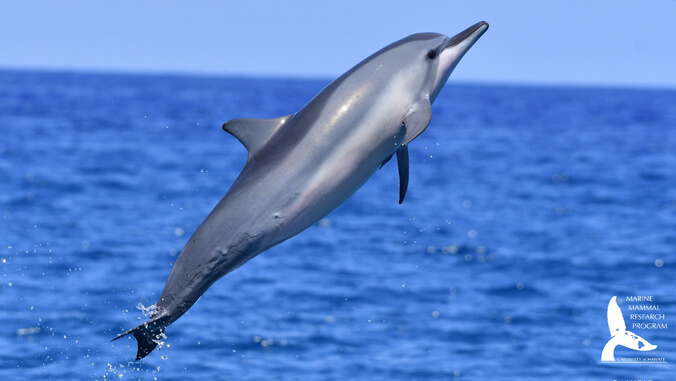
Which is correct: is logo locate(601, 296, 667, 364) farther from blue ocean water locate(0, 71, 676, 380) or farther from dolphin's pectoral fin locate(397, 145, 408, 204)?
dolphin's pectoral fin locate(397, 145, 408, 204)

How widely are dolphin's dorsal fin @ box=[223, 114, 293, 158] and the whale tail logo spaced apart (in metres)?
8.30

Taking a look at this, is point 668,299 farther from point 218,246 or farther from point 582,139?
point 582,139

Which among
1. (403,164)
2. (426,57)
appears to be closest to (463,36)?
(426,57)

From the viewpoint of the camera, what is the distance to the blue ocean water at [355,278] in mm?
13492

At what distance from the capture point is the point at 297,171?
23.2 feet

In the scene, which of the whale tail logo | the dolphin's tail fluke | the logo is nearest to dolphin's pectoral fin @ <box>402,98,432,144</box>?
the dolphin's tail fluke

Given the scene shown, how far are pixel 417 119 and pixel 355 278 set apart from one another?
38.7 ft

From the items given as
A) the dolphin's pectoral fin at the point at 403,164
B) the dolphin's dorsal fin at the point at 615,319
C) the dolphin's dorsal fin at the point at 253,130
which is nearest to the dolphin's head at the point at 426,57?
the dolphin's pectoral fin at the point at 403,164

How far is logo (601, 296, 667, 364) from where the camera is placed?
13953 millimetres

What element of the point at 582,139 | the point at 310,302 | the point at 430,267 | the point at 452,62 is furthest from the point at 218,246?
the point at 582,139

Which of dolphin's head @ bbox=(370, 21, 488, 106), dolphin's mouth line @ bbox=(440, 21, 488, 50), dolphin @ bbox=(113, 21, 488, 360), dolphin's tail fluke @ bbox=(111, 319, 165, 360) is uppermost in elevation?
dolphin's mouth line @ bbox=(440, 21, 488, 50)

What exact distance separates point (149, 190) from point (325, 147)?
2474 cm

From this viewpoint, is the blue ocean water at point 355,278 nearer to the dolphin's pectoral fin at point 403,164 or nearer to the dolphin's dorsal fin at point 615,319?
the dolphin's dorsal fin at point 615,319

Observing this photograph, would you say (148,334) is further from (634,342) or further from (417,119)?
(634,342)
